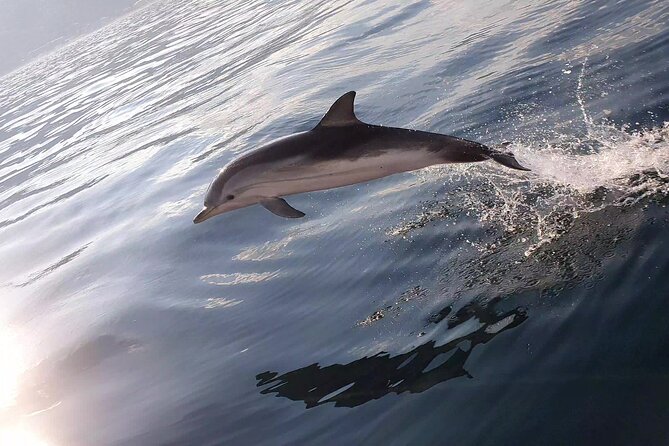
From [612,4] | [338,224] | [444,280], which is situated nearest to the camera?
[444,280]

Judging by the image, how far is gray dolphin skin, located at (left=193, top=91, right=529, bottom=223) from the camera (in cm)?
684

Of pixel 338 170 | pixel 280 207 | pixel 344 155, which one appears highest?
pixel 344 155

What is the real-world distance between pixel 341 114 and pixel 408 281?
6.38 ft

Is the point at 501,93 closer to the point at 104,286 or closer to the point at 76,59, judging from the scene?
the point at 104,286

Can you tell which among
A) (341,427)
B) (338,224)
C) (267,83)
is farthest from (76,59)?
(341,427)

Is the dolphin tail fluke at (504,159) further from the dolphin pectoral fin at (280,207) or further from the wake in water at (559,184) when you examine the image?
the dolphin pectoral fin at (280,207)

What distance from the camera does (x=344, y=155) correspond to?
23.1 feet

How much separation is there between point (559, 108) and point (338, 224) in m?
3.97

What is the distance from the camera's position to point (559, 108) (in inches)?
→ 404

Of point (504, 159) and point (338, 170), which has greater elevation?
point (338, 170)

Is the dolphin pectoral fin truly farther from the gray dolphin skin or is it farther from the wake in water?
the wake in water

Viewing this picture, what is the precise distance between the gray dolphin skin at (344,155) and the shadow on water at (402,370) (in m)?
1.59

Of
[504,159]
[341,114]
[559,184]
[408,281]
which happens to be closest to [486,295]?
[408,281]

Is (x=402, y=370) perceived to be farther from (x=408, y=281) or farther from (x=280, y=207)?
(x=280, y=207)
